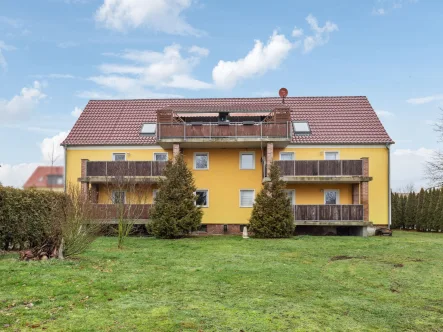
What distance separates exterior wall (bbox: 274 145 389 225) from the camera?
2795cm

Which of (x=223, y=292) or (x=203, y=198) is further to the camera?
(x=203, y=198)

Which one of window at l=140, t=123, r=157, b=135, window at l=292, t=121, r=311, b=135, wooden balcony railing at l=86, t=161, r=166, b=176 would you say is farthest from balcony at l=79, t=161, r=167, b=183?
window at l=292, t=121, r=311, b=135

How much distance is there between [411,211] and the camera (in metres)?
34.8

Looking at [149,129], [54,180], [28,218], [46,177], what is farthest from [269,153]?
[46,177]

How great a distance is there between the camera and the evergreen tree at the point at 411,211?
3441cm

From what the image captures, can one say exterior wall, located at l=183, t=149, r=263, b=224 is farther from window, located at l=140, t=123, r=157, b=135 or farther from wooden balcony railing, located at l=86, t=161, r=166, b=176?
window, located at l=140, t=123, r=157, b=135

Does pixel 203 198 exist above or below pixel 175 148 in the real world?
below

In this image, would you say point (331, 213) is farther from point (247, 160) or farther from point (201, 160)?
point (201, 160)

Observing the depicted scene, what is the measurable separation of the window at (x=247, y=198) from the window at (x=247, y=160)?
162 cm

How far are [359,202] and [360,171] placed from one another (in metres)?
2.02

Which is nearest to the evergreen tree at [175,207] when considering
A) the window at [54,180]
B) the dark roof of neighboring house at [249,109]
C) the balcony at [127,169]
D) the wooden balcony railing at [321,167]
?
the balcony at [127,169]

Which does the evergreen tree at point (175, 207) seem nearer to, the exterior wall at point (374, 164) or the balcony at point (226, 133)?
the balcony at point (226, 133)

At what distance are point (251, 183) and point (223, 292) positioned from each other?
18342 mm

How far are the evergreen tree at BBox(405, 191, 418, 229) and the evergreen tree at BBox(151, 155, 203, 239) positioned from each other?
777 inches
